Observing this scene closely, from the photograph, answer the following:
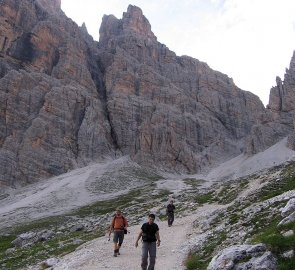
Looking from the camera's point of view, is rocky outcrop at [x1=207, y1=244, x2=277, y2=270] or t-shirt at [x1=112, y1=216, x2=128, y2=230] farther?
t-shirt at [x1=112, y1=216, x2=128, y2=230]

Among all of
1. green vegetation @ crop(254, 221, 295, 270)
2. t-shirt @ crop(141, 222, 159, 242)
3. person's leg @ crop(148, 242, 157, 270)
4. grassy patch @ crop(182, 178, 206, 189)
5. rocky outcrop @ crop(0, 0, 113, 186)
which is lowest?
grassy patch @ crop(182, 178, 206, 189)

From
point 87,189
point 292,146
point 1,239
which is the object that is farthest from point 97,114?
point 1,239

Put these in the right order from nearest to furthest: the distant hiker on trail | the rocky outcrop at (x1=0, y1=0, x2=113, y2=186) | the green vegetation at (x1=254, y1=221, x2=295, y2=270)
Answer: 1. the green vegetation at (x1=254, y1=221, x2=295, y2=270)
2. the distant hiker on trail
3. the rocky outcrop at (x1=0, y1=0, x2=113, y2=186)

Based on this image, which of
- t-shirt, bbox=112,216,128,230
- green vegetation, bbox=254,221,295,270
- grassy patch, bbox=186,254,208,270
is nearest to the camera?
green vegetation, bbox=254,221,295,270

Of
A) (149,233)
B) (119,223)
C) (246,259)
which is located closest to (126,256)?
(119,223)

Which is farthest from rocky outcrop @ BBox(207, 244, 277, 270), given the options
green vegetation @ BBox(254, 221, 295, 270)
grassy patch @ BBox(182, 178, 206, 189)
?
grassy patch @ BBox(182, 178, 206, 189)

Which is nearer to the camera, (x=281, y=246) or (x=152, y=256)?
(x=281, y=246)

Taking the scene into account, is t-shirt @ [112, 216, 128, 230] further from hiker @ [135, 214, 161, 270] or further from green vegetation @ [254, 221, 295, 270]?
green vegetation @ [254, 221, 295, 270]

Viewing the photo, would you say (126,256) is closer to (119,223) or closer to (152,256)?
(119,223)

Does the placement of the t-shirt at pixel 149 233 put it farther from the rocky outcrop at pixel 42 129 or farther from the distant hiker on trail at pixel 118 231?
the rocky outcrop at pixel 42 129

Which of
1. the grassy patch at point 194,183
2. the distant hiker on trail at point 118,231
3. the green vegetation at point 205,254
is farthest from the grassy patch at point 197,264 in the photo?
the grassy patch at point 194,183

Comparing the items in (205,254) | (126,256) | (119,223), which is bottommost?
(126,256)

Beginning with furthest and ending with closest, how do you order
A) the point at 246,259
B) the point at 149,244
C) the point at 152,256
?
the point at 149,244 → the point at 152,256 → the point at 246,259

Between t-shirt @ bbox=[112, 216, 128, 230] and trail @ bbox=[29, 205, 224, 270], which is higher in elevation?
t-shirt @ bbox=[112, 216, 128, 230]
